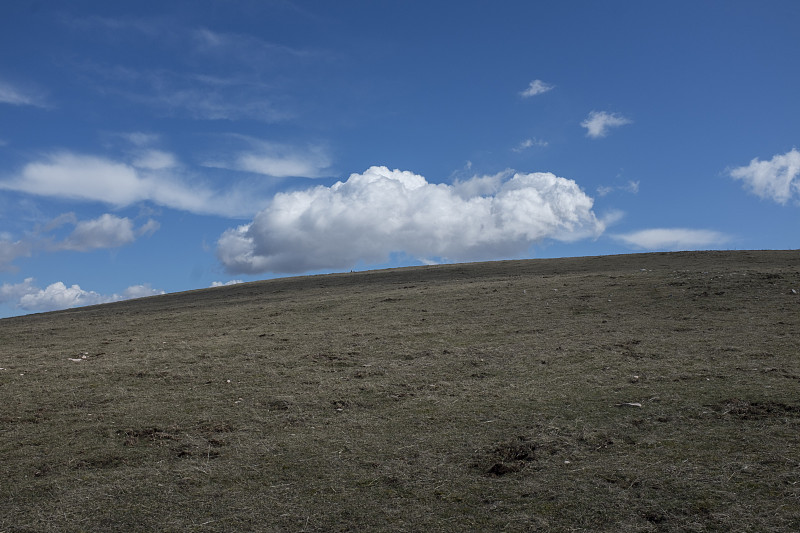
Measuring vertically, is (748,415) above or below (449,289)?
below

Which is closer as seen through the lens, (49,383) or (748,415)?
(748,415)

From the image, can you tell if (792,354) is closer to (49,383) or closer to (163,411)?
(163,411)

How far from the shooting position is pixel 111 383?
11.8 metres

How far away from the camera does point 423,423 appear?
8.82m

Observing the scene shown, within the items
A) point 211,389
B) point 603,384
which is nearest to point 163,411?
point 211,389

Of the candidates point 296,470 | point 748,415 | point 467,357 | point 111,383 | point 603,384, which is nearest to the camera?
point 296,470

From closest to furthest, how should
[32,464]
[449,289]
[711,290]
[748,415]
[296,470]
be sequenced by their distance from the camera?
[296,470] → [32,464] → [748,415] → [711,290] → [449,289]

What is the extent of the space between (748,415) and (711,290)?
12290 mm

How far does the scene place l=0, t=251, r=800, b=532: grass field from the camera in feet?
19.9

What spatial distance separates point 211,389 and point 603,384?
7351 mm

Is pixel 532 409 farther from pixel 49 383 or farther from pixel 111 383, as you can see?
pixel 49 383

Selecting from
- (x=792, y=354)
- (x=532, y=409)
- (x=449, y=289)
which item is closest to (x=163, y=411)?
(x=532, y=409)

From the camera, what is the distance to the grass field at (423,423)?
6.08 meters

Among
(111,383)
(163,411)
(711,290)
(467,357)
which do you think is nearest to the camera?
(163,411)
